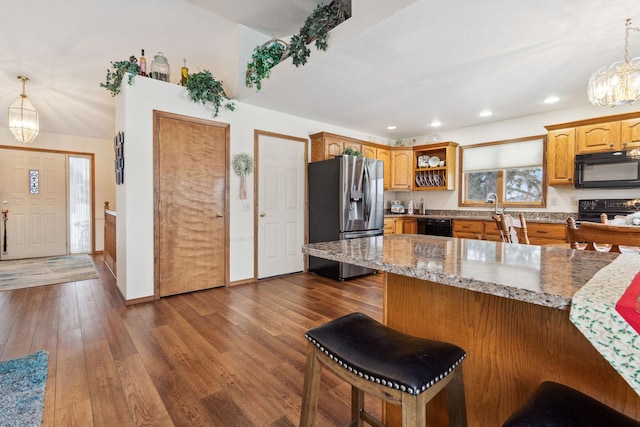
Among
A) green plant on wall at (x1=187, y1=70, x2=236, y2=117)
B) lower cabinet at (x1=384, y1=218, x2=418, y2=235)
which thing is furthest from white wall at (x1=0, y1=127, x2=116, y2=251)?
lower cabinet at (x1=384, y1=218, x2=418, y2=235)

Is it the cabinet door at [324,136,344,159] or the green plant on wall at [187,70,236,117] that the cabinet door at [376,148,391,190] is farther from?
the green plant on wall at [187,70,236,117]

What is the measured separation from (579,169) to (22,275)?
8.03 meters

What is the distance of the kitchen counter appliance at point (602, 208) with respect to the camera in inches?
145

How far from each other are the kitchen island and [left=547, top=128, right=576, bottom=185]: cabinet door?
371 centimetres

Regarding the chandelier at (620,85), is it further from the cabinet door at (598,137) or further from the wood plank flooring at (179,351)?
the wood plank flooring at (179,351)

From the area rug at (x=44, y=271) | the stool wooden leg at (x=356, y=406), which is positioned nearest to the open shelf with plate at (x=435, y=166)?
the stool wooden leg at (x=356, y=406)

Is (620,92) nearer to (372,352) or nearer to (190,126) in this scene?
(372,352)

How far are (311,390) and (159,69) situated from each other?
12.2ft

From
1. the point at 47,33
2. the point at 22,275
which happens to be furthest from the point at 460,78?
the point at 22,275

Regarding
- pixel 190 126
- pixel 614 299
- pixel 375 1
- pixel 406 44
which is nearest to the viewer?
pixel 614 299

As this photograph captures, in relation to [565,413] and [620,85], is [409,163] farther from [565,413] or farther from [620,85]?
[565,413]

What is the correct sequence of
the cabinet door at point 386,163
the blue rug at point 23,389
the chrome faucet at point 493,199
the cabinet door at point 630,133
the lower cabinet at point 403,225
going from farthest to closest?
1. the cabinet door at point 386,163
2. the lower cabinet at point 403,225
3. the chrome faucet at point 493,199
4. the cabinet door at point 630,133
5. the blue rug at point 23,389

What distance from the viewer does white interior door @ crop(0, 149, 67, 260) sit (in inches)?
219

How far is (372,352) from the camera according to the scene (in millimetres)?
883
